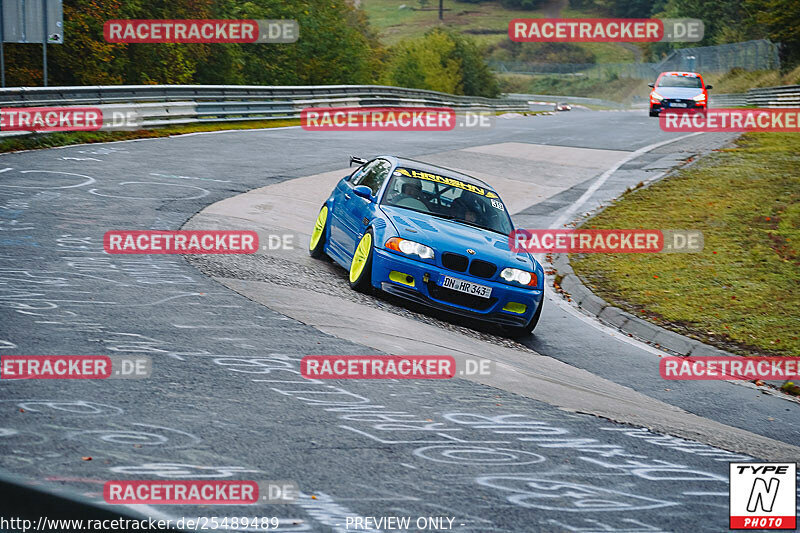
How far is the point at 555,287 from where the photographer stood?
1270cm

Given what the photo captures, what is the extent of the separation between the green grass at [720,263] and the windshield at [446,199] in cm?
205

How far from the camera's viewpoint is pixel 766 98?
4238 cm

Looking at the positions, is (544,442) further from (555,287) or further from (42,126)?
(42,126)

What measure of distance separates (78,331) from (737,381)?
6269mm

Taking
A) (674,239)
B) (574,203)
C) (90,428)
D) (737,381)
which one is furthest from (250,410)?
(574,203)

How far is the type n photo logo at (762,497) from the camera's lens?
185 inches

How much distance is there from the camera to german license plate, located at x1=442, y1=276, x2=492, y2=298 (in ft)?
30.5

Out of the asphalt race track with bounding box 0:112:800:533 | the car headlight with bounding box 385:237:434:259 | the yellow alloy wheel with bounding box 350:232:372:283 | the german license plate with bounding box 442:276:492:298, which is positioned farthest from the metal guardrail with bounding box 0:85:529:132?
the german license plate with bounding box 442:276:492:298

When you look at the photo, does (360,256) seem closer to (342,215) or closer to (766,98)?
(342,215)
